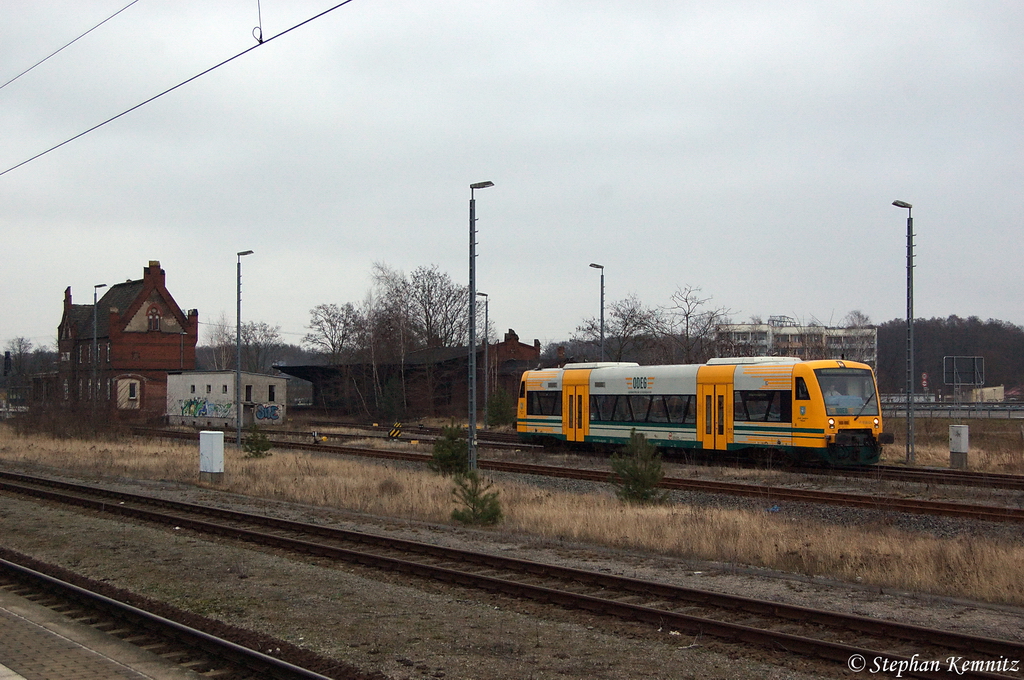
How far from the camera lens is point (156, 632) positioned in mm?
8781

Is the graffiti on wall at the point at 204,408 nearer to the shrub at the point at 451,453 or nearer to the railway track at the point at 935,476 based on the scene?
the shrub at the point at 451,453

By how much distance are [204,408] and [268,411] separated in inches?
155

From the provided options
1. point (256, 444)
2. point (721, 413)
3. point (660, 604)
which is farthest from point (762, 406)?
point (256, 444)

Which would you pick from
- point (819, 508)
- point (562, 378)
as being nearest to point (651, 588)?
point (819, 508)

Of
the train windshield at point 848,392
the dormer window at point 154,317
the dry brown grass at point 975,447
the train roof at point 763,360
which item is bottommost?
the dry brown grass at point 975,447

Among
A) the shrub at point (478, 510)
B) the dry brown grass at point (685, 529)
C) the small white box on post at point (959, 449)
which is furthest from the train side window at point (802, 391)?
the shrub at point (478, 510)

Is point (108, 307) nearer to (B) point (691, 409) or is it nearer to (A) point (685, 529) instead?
(B) point (691, 409)

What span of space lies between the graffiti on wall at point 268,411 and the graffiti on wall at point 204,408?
1.93 meters

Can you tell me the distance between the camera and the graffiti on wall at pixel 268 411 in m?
55.6

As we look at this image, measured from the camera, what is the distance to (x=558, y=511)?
16891mm

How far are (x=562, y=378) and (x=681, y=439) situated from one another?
557 cm

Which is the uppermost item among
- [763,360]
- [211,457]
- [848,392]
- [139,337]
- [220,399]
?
[139,337]

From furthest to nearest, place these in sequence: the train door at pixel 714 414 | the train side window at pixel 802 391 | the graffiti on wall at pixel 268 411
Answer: the graffiti on wall at pixel 268 411 < the train door at pixel 714 414 < the train side window at pixel 802 391

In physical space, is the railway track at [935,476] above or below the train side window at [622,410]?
below
